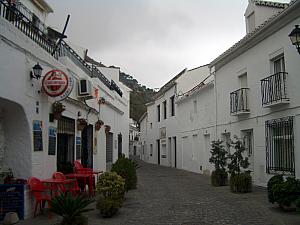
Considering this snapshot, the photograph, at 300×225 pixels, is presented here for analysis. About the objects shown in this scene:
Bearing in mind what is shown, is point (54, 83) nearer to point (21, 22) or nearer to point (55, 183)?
point (21, 22)

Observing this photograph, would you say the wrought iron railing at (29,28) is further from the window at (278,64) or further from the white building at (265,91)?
the window at (278,64)

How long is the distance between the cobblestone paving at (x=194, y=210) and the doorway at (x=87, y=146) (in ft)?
6.94

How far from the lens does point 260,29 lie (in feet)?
43.9

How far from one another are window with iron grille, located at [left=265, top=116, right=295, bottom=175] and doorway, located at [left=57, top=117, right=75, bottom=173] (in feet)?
22.5

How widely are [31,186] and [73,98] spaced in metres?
4.10

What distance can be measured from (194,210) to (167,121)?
72.7 ft

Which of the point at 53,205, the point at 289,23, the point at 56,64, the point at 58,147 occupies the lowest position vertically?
the point at 53,205

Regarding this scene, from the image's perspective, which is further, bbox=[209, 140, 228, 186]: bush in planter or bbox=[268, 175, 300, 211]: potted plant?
bbox=[209, 140, 228, 186]: bush in planter

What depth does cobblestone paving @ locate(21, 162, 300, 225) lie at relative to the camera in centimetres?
817

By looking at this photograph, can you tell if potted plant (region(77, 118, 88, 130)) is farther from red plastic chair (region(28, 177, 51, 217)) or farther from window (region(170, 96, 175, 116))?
window (region(170, 96, 175, 116))

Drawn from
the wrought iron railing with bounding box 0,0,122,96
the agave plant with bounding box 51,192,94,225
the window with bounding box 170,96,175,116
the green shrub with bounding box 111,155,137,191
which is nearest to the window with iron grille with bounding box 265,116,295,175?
the green shrub with bounding box 111,155,137,191

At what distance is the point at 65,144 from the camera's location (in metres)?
11.7

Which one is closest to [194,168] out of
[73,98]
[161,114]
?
[161,114]

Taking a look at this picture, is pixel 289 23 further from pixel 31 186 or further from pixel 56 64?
pixel 31 186
